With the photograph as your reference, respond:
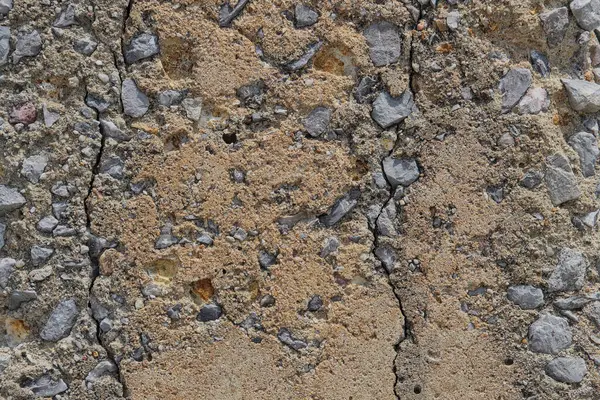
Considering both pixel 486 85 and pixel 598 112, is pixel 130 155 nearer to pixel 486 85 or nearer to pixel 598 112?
pixel 486 85

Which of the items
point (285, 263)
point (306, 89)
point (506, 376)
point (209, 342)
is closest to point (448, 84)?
point (306, 89)

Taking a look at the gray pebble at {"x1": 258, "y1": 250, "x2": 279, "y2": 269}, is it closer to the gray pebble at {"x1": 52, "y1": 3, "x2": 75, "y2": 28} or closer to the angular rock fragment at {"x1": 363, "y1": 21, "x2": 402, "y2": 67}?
the angular rock fragment at {"x1": 363, "y1": 21, "x2": 402, "y2": 67}

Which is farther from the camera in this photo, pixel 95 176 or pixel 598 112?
pixel 598 112

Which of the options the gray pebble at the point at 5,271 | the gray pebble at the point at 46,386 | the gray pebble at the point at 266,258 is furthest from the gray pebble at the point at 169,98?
the gray pebble at the point at 46,386

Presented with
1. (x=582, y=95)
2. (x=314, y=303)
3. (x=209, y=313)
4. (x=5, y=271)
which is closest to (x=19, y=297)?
(x=5, y=271)

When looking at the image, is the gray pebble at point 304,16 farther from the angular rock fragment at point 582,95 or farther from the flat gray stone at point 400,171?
the angular rock fragment at point 582,95

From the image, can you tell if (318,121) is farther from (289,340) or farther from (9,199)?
(9,199)
